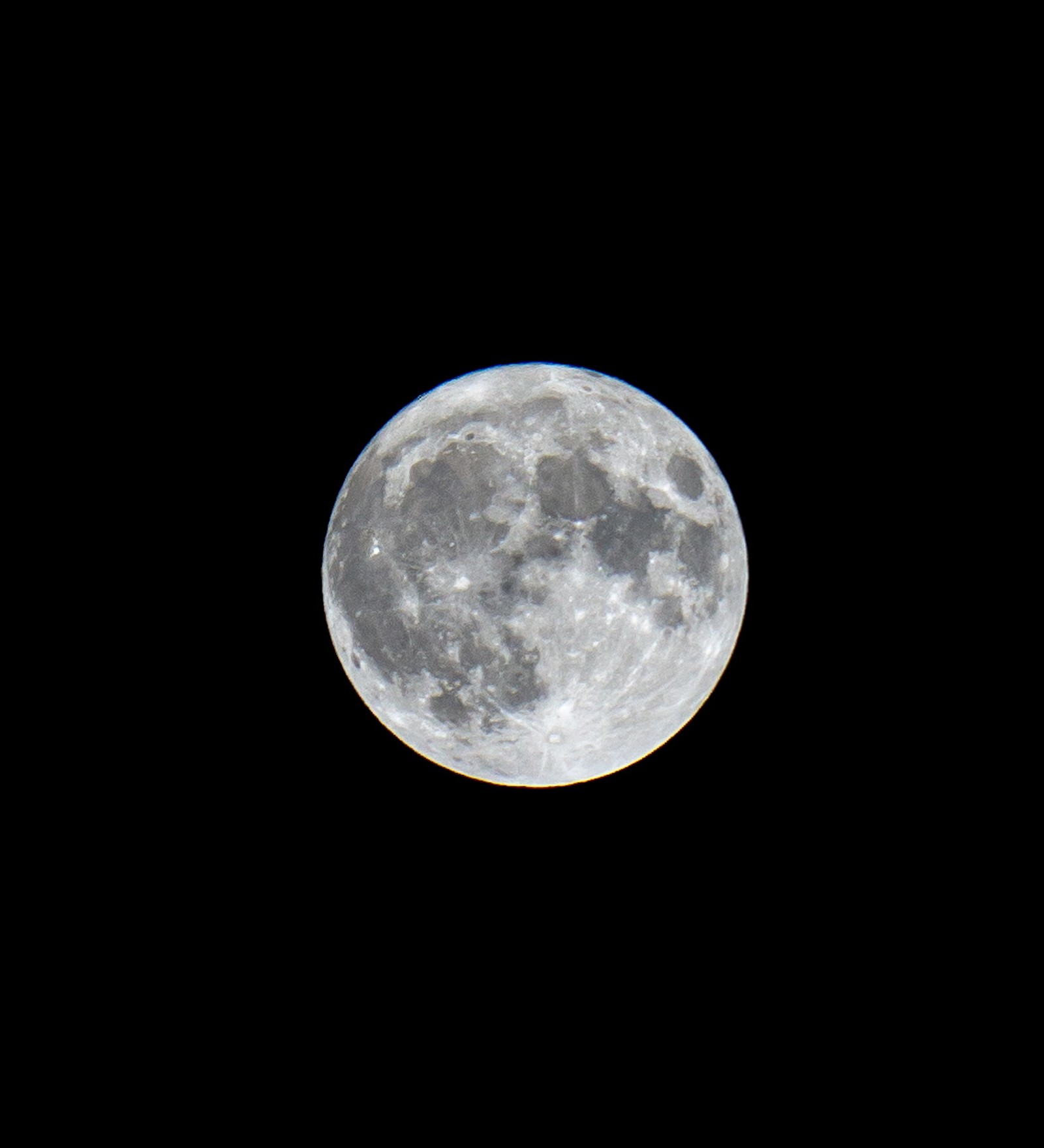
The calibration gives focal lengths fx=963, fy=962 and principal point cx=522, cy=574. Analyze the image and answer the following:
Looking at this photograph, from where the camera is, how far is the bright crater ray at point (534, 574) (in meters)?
4.42

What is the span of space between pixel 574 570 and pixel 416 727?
125 cm

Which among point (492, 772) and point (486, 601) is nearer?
point (486, 601)

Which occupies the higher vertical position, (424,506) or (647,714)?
(424,506)

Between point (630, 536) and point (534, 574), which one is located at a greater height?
point (630, 536)

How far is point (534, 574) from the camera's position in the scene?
4.38 metres

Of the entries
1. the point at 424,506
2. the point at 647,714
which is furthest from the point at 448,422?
the point at 647,714

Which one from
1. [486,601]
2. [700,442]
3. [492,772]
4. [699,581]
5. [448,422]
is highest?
[700,442]

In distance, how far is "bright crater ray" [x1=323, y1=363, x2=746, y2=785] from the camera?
442cm

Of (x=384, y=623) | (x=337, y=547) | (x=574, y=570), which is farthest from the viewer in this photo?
(x=337, y=547)

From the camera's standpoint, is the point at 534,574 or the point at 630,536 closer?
the point at 534,574

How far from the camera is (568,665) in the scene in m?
4.48

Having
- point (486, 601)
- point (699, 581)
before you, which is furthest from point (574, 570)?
point (699, 581)

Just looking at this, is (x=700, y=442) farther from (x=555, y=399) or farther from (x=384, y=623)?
(x=384, y=623)

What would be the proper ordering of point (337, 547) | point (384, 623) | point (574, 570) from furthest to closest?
point (337, 547) < point (384, 623) < point (574, 570)
